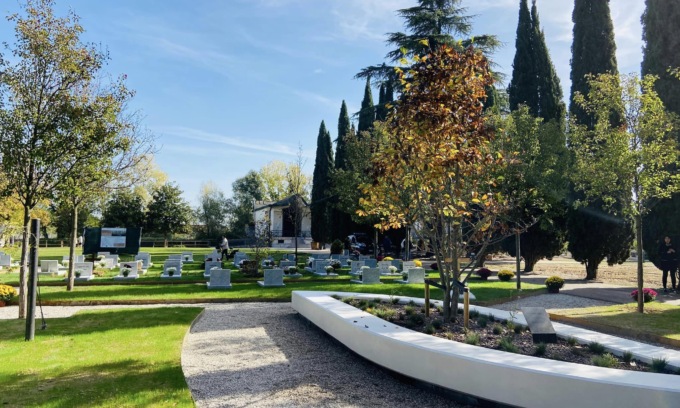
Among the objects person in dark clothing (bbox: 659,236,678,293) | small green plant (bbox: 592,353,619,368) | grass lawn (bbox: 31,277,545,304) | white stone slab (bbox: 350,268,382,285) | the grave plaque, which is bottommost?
grass lawn (bbox: 31,277,545,304)

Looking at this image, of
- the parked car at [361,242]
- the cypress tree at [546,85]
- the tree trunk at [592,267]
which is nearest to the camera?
the tree trunk at [592,267]

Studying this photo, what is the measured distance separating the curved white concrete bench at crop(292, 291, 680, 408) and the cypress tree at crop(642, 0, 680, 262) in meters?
15.3

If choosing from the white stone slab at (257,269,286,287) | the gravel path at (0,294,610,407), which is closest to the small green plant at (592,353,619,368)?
the gravel path at (0,294,610,407)

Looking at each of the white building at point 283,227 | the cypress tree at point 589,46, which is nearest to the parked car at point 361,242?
the white building at point 283,227

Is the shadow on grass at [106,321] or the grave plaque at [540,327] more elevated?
the grave plaque at [540,327]

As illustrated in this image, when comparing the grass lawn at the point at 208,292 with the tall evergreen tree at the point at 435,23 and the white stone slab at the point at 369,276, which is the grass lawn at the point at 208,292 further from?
the tall evergreen tree at the point at 435,23

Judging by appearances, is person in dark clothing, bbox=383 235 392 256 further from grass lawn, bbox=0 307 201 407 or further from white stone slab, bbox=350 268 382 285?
grass lawn, bbox=0 307 201 407

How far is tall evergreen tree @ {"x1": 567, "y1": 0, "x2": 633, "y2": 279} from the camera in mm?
20266

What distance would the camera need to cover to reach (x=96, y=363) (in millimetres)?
6430

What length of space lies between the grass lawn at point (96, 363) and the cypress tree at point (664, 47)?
17.6 metres

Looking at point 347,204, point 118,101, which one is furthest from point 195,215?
point 118,101

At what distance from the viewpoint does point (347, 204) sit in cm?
3022

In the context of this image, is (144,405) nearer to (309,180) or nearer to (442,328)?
(442,328)

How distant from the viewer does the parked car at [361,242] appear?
1496 inches
